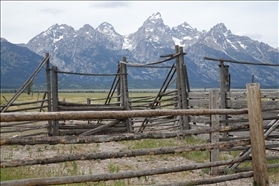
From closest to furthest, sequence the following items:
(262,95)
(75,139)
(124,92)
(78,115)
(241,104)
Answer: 1. (78,115)
2. (75,139)
3. (262,95)
4. (241,104)
5. (124,92)

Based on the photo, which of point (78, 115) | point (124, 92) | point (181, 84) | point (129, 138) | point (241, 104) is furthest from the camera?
point (124, 92)

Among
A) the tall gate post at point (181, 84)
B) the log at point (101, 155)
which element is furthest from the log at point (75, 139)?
the tall gate post at point (181, 84)

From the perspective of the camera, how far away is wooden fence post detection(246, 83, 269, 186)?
4.97 m

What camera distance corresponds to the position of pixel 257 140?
196 inches

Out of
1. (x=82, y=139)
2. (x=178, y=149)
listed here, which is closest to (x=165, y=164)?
(x=178, y=149)

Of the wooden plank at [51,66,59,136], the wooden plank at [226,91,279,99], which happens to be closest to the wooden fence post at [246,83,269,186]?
the wooden plank at [226,91,279,99]

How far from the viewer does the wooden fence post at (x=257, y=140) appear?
4.97 meters

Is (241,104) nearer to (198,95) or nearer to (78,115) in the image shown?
(198,95)

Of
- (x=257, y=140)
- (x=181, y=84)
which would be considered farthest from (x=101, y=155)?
(x=181, y=84)

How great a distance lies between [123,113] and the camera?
4.39 m

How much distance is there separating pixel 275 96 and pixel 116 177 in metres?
5.94

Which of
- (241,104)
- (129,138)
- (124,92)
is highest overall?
(124,92)

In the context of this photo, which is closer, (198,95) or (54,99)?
(198,95)

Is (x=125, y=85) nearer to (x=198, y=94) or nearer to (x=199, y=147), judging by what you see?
(x=198, y=94)
